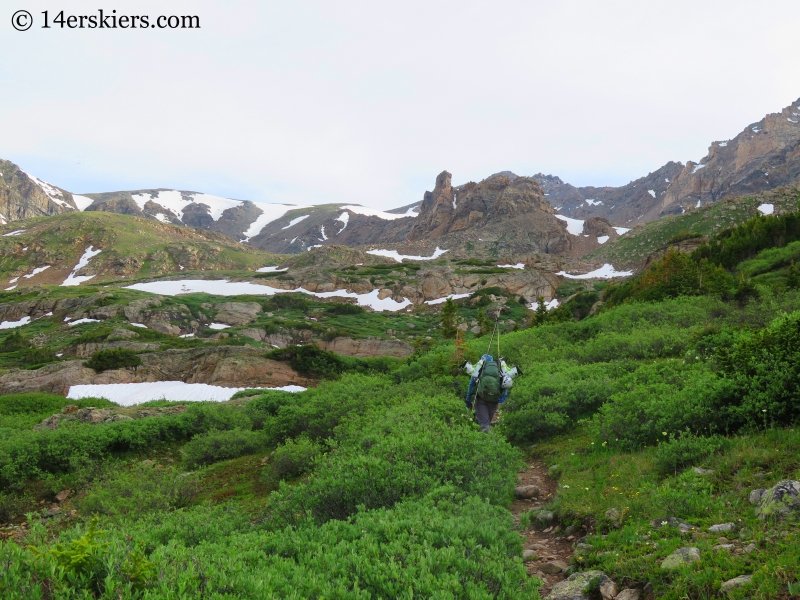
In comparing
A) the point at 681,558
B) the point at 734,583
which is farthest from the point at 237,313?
the point at 734,583

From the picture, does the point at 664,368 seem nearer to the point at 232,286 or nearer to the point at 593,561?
the point at 593,561

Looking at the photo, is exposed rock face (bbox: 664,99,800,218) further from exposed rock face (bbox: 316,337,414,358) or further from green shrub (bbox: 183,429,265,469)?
green shrub (bbox: 183,429,265,469)

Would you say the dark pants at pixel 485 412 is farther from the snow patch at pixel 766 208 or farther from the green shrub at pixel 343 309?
the snow patch at pixel 766 208

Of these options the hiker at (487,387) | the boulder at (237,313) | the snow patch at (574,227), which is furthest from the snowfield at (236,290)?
the snow patch at (574,227)

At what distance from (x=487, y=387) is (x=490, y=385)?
81mm

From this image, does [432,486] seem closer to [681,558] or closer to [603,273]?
[681,558]

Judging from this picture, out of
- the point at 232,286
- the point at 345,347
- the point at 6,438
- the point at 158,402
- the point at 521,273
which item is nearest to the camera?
the point at 6,438

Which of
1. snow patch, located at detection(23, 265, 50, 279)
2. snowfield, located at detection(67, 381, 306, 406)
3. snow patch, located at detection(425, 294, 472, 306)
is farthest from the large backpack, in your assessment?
snow patch, located at detection(23, 265, 50, 279)

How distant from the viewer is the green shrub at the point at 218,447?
12.4 metres

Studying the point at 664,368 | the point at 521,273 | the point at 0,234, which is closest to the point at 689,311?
the point at 664,368

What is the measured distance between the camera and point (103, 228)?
5719 inches

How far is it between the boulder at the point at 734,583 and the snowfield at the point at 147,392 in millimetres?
22852

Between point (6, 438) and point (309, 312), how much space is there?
5492 cm

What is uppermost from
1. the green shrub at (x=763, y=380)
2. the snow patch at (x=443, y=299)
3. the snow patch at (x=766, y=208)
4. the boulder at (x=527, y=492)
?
the snow patch at (x=766, y=208)
